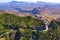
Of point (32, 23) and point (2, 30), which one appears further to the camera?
point (32, 23)

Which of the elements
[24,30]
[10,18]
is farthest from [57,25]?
[10,18]

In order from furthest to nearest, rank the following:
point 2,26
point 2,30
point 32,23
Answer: point 32,23 < point 2,26 < point 2,30

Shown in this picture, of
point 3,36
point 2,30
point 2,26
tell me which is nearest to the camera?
point 3,36

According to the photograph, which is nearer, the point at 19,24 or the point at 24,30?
the point at 24,30

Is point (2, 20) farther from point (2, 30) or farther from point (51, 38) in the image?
point (51, 38)

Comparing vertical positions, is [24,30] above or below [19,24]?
below

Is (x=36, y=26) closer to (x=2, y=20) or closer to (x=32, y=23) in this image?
(x=32, y=23)

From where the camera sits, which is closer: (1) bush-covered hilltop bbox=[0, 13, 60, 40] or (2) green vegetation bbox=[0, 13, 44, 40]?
(1) bush-covered hilltop bbox=[0, 13, 60, 40]
